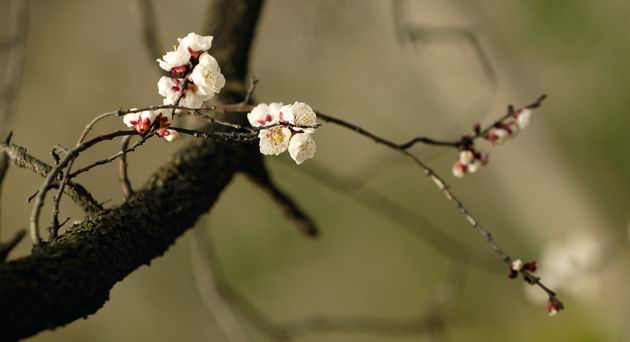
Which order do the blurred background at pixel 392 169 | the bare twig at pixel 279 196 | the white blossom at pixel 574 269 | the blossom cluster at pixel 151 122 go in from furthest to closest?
1. the blurred background at pixel 392 169
2. the white blossom at pixel 574 269
3. the bare twig at pixel 279 196
4. the blossom cluster at pixel 151 122

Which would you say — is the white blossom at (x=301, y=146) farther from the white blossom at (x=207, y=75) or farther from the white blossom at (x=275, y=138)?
the white blossom at (x=207, y=75)

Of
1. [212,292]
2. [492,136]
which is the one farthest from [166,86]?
[212,292]

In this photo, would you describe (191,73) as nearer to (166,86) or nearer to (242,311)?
(166,86)

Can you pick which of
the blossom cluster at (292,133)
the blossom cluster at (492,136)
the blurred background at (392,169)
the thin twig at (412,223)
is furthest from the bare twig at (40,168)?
the thin twig at (412,223)

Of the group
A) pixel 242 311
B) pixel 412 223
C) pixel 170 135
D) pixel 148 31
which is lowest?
pixel 170 135

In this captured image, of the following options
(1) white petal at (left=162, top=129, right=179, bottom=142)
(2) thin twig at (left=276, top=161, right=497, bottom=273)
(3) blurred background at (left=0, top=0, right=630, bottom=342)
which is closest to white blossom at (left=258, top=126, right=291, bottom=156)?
(1) white petal at (left=162, top=129, right=179, bottom=142)

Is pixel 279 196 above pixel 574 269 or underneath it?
underneath

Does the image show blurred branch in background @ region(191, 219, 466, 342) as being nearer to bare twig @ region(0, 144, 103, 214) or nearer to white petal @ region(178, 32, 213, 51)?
bare twig @ region(0, 144, 103, 214)

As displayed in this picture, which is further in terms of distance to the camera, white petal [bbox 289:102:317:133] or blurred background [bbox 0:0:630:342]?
blurred background [bbox 0:0:630:342]
